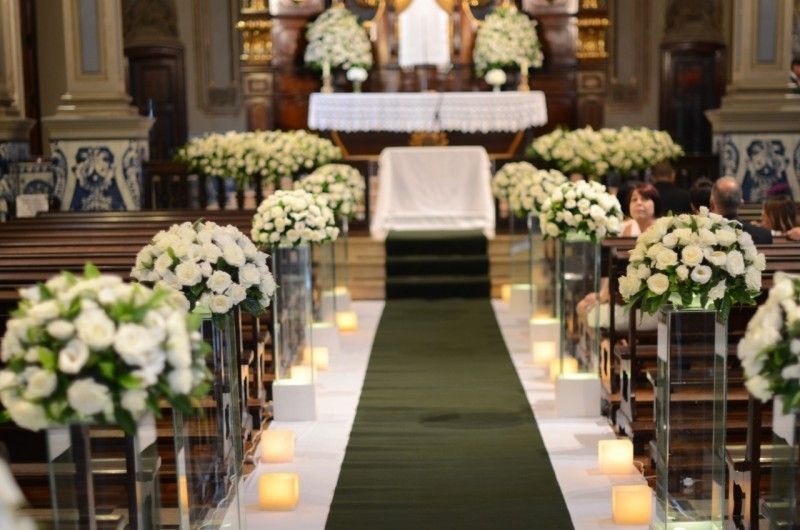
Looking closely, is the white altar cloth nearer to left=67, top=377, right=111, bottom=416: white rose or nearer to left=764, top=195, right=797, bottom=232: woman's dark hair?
left=764, top=195, right=797, bottom=232: woman's dark hair

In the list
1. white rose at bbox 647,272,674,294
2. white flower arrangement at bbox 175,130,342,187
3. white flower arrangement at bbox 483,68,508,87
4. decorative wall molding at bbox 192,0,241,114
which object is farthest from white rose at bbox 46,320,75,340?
decorative wall molding at bbox 192,0,241,114

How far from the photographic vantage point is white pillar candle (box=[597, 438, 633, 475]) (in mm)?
5887

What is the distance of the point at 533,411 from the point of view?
7281 mm

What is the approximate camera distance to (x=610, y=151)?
11.6 meters

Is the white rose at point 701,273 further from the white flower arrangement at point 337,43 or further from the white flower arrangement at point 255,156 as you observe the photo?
the white flower arrangement at point 337,43

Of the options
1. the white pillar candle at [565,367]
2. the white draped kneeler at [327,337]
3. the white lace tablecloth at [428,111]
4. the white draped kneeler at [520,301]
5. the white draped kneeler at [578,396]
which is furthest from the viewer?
the white lace tablecloth at [428,111]

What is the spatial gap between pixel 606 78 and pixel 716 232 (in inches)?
536

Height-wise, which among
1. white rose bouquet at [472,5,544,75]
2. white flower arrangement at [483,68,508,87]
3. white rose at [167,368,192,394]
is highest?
white rose bouquet at [472,5,544,75]

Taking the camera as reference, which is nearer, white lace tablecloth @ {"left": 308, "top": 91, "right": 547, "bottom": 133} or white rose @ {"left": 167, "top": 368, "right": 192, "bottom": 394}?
white rose @ {"left": 167, "top": 368, "right": 192, "bottom": 394}

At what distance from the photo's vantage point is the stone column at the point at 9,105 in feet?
40.8

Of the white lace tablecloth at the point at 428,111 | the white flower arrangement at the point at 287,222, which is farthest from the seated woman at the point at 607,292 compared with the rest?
the white lace tablecloth at the point at 428,111

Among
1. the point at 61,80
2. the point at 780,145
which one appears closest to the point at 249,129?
the point at 61,80

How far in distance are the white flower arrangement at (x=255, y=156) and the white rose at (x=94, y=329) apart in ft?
29.4

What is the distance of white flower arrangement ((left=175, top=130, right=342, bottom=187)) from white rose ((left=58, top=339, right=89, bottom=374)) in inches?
353
